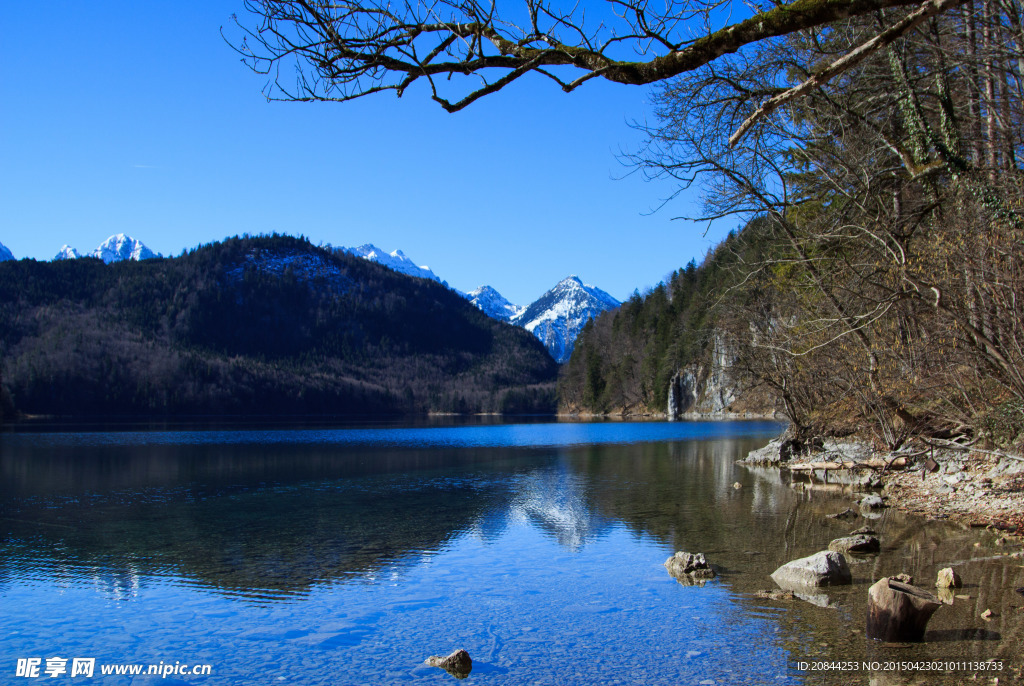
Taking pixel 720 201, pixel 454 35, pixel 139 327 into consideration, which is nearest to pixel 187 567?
pixel 454 35

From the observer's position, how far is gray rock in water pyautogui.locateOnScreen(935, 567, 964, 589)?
9.41 m

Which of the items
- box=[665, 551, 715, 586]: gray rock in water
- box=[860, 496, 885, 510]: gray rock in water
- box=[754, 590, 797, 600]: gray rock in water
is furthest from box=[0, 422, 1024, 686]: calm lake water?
box=[860, 496, 885, 510]: gray rock in water

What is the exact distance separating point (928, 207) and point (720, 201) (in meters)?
4.78

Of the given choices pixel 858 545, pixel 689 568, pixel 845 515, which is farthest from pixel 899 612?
pixel 845 515

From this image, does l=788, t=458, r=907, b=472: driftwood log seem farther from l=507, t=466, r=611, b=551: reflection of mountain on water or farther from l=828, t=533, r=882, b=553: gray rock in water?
l=828, t=533, r=882, b=553: gray rock in water

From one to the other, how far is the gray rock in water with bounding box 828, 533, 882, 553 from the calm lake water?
24 centimetres

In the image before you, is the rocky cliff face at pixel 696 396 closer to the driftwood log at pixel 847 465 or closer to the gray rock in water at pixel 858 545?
the driftwood log at pixel 847 465

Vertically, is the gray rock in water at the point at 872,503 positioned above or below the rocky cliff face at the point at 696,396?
below

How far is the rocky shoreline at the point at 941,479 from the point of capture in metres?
13.8

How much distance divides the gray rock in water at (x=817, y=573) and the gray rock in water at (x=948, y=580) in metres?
1.21

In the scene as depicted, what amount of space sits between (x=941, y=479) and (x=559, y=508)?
9826mm

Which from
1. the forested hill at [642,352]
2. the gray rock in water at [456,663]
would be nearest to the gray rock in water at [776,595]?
the gray rock in water at [456,663]

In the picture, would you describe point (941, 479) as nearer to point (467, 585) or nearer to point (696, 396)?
point (467, 585)

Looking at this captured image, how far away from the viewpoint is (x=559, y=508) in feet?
65.3
